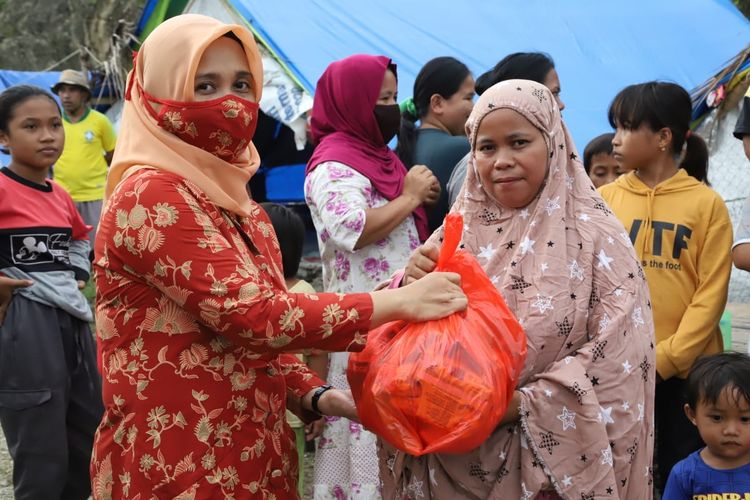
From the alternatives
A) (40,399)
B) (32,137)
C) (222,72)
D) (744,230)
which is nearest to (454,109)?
(744,230)

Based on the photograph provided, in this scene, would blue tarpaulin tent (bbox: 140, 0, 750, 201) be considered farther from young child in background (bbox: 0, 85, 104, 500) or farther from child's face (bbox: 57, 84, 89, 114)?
young child in background (bbox: 0, 85, 104, 500)

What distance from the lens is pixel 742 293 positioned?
23.9ft

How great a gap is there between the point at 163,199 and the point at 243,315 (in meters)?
0.33

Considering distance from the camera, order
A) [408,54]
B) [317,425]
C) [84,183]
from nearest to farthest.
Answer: [317,425], [408,54], [84,183]

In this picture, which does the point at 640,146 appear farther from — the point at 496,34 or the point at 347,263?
the point at 496,34

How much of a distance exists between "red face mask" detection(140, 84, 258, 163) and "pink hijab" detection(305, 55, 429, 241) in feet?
4.12

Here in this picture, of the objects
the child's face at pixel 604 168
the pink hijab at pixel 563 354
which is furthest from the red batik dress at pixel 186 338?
the child's face at pixel 604 168

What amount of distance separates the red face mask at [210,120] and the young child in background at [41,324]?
168 cm

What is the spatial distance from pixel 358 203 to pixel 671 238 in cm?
120

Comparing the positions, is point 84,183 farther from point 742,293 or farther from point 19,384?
point 742,293

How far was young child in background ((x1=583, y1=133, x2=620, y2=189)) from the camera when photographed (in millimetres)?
4891

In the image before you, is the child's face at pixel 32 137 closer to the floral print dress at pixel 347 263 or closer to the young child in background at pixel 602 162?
the floral print dress at pixel 347 263

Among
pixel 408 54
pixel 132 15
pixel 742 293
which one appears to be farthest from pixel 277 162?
pixel 132 15

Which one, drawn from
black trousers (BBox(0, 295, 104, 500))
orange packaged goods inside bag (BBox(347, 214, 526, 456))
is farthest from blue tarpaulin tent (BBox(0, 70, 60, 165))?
orange packaged goods inside bag (BBox(347, 214, 526, 456))
